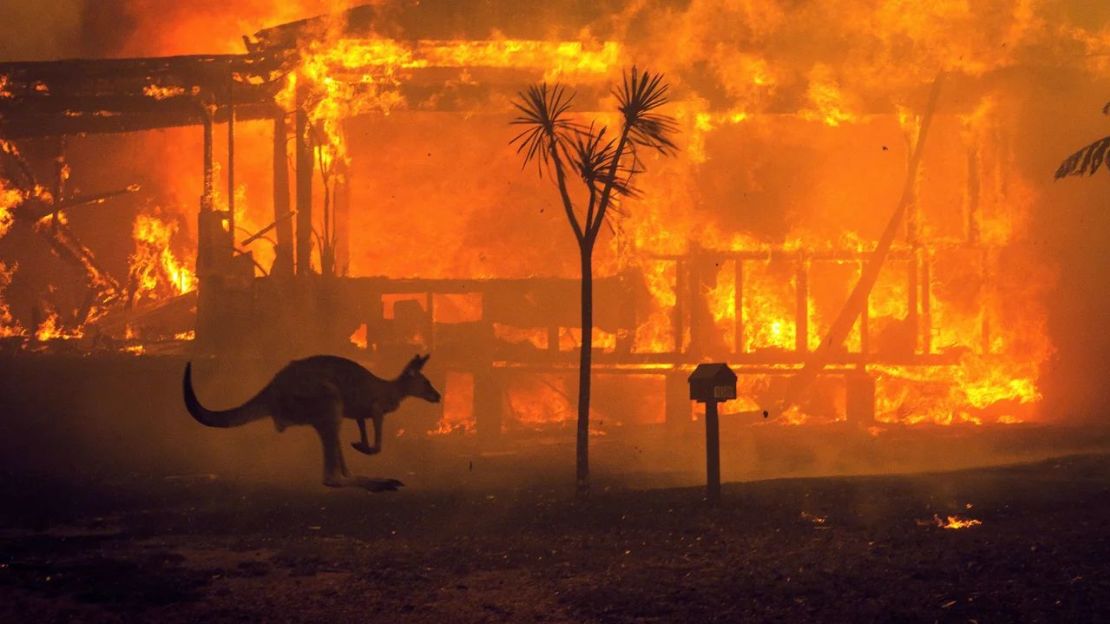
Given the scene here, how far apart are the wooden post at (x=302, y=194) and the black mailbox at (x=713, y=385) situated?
965cm

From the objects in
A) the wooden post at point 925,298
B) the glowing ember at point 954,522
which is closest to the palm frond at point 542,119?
the glowing ember at point 954,522

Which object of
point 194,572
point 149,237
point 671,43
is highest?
point 671,43

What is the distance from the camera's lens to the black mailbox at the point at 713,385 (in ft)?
33.7

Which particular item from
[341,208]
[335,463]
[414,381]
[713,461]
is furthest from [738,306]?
[335,463]

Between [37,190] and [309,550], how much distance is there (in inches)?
664

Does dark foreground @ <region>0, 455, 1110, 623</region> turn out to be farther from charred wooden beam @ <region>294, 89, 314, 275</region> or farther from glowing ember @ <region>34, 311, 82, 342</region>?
glowing ember @ <region>34, 311, 82, 342</region>

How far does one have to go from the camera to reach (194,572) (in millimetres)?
8305

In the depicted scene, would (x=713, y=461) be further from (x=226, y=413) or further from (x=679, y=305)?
(x=679, y=305)

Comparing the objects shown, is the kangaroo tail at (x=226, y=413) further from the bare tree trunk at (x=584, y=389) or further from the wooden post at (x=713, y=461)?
the wooden post at (x=713, y=461)

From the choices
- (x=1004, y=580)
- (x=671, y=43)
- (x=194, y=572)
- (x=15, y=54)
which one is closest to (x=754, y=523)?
(x=1004, y=580)

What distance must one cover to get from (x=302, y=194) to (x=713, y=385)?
34.5ft

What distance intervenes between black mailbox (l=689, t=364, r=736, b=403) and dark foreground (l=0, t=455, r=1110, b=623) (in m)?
1.02

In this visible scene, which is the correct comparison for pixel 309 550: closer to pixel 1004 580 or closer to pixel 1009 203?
pixel 1004 580

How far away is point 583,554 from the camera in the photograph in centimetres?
881
